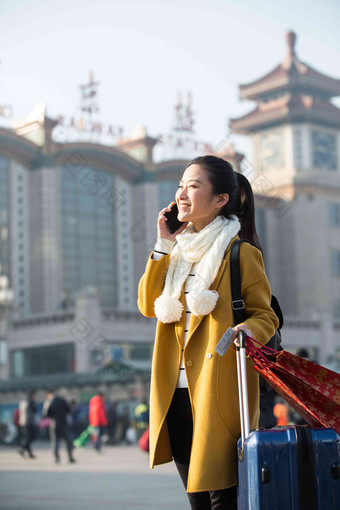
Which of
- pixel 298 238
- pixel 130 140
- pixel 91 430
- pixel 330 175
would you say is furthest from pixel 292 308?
pixel 91 430

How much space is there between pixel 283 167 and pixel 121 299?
18.2m

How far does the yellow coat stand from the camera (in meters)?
3.22

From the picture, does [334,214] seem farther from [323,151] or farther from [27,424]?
[27,424]

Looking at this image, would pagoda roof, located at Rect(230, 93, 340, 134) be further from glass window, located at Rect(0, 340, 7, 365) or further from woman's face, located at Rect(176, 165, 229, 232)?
woman's face, located at Rect(176, 165, 229, 232)

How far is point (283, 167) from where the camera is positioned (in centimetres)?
6788

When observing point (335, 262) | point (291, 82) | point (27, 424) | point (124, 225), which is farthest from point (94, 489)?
point (291, 82)

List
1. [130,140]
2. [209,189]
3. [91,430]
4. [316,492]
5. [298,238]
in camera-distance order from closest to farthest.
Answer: [316,492] < [209,189] < [91,430] < [130,140] < [298,238]

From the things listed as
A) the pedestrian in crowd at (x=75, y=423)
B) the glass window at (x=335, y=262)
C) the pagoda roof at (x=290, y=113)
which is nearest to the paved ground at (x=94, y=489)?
the pedestrian in crowd at (x=75, y=423)

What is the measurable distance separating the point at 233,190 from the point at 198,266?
373mm

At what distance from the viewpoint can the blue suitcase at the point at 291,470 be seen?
9.68 ft

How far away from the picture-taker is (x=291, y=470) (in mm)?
2969

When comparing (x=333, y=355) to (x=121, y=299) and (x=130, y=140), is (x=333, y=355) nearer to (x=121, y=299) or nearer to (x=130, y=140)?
(x=121, y=299)

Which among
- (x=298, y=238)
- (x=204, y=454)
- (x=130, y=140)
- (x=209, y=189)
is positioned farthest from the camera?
(x=298, y=238)

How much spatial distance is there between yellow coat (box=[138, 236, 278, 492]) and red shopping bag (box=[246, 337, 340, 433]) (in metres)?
0.09
